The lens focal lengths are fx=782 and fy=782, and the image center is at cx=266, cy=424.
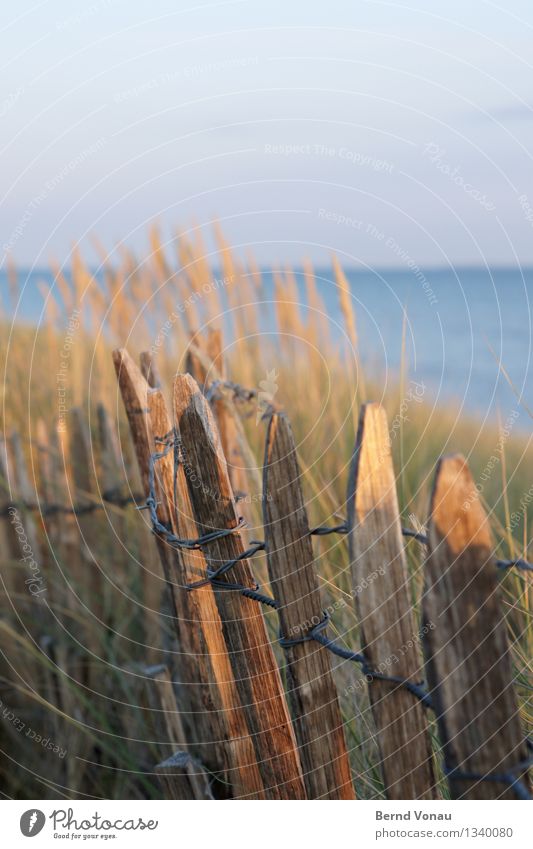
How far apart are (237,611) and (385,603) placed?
1.10 feet

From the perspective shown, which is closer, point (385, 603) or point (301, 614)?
point (385, 603)

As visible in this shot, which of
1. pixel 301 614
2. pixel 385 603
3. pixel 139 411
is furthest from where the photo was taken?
pixel 139 411

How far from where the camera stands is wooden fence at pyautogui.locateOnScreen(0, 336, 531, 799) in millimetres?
938

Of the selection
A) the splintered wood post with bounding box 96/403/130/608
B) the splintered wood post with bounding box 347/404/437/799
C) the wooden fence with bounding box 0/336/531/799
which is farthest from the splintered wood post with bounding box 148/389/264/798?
the splintered wood post with bounding box 96/403/130/608

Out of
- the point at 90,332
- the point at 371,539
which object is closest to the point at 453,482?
the point at 371,539

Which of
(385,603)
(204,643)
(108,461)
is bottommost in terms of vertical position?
(204,643)

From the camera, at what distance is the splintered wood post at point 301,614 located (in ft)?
3.75

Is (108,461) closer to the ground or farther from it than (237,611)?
farther from it

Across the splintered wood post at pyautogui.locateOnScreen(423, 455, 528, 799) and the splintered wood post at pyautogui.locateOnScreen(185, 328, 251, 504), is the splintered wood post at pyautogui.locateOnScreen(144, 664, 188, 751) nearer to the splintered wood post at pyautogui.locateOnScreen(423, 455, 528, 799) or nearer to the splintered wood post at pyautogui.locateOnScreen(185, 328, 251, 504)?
the splintered wood post at pyautogui.locateOnScreen(185, 328, 251, 504)

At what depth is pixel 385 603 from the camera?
1.07m

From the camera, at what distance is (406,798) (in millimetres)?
1171

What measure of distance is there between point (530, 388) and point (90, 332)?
1408 centimetres

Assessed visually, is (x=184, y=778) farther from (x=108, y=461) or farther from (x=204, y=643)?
(x=108, y=461)

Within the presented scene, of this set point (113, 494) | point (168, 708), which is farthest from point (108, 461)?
A: point (168, 708)
